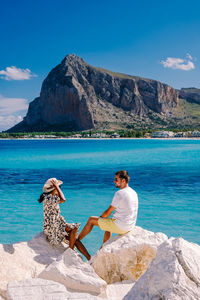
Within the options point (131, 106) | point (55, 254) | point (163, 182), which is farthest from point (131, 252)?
point (131, 106)

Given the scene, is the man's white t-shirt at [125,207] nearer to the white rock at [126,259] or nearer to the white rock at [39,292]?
the white rock at [126,259]

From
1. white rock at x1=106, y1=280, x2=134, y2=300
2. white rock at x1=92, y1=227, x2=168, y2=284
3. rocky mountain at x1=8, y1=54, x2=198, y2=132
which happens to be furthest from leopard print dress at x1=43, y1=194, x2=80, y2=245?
A: rocky mountain at x1=8, y1=54, x2=198, y2=132

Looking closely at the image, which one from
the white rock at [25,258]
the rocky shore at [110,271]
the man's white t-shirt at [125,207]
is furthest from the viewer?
the man's white t-shirt at [125,207]

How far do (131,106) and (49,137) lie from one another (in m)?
62.4

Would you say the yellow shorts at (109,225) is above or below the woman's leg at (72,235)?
above

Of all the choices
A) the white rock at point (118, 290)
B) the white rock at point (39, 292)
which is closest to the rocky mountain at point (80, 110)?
the white rock at point (118, 290)

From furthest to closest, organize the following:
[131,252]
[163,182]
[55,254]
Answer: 1. [163,182]
2. [55,254]
3. [131,252]

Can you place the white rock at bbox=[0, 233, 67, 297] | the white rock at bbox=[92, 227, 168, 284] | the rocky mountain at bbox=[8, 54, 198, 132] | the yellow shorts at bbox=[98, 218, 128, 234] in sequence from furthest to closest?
1. the rocky mountain at bbox=[8, 54, 198, 132]
2. the yellow shorts at bbox=[98, 218, 128, 234]
3. the white rock at bbox=[92, 227, 168, 284]
4. the white rock at bbox=[0, 233, 67, 297]

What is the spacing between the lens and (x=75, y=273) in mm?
4219

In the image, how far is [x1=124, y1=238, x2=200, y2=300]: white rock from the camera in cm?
323

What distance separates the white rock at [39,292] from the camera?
3440 mm

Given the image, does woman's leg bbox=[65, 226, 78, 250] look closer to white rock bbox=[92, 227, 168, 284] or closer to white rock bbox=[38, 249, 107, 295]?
white rock bbox=[92, 227, 168, 284]

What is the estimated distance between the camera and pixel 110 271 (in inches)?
192

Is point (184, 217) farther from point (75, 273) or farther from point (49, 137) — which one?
point (49, 137)
